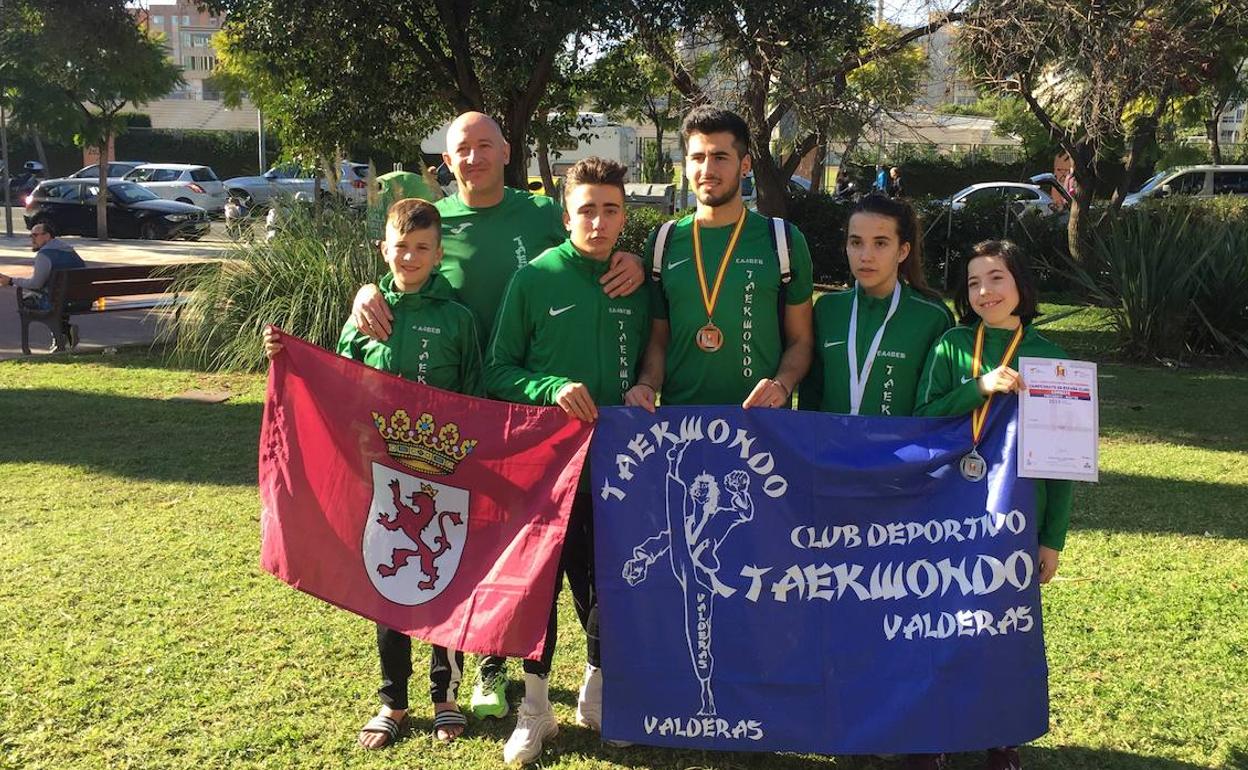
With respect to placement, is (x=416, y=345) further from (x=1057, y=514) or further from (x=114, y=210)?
(x=114, y=210)

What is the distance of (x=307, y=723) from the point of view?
12.8 feet

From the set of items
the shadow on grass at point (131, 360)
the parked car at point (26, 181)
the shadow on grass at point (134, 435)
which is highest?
the parked car at point (26, 181)

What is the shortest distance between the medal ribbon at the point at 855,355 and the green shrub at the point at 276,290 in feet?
23.6

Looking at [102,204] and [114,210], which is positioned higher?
[102,204]

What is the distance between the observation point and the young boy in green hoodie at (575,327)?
11.5ft

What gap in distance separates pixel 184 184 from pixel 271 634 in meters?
30.4

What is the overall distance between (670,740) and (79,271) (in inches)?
393

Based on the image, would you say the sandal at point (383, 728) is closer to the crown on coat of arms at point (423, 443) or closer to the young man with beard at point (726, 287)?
the crown on coat of arms at point (423, 443)

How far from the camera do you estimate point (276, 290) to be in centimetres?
1051

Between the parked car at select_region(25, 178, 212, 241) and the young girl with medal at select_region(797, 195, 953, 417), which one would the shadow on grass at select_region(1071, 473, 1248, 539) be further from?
the parked car at select_region(25, 178, 212, 241)

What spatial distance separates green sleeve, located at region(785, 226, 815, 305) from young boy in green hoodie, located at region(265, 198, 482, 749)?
107 cm

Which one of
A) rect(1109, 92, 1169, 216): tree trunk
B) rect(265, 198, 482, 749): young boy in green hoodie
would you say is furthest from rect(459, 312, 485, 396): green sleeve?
rect(1109, 92, 1169, 216): tree trunk

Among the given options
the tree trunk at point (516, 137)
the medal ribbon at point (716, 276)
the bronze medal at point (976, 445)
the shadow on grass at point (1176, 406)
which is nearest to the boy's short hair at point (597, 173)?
the medal ribbon at point (716, 276)

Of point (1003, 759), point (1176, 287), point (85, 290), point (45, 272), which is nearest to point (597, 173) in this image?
point (1003, 759)
